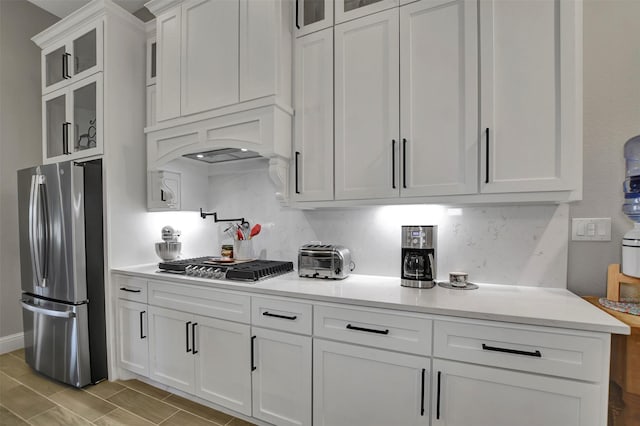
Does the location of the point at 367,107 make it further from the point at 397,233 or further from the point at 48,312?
the point at 48,312

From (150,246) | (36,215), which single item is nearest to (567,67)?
(150,246)

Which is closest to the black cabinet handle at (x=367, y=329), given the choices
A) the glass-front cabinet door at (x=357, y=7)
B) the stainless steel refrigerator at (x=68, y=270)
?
the glass-front cabinet door at (x=357, y=7)

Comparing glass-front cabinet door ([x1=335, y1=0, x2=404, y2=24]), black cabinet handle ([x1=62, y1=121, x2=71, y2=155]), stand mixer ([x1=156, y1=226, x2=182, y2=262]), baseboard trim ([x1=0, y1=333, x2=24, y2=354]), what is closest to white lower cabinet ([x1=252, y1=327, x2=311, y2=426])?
stand mixer ([x1=156, y1=226, x2=182, y2=262])

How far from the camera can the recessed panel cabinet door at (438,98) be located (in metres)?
1.49

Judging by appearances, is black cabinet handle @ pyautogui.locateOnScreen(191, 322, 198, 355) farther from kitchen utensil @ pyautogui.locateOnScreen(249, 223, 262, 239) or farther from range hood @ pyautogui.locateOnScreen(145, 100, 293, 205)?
range hood @ pyautogui.locateOnScreen(145, 100, 293, 205)

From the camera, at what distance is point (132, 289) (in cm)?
221

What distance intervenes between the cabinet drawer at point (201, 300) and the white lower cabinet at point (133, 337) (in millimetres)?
197

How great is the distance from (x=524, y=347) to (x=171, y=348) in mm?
2045

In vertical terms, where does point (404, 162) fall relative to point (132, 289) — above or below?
above

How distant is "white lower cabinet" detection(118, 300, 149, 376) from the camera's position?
216 cm

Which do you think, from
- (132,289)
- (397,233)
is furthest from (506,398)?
(132,289)

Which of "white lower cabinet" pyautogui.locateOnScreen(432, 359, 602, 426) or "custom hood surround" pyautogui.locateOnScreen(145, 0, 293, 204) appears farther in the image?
"custom hood surround" pyautogui.locateOnScreen(145, 0, 293, 204)

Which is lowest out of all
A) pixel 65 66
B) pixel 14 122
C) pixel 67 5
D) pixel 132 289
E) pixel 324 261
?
pixel 132 289

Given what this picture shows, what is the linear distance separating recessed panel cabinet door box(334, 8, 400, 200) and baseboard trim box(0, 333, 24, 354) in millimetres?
3473
